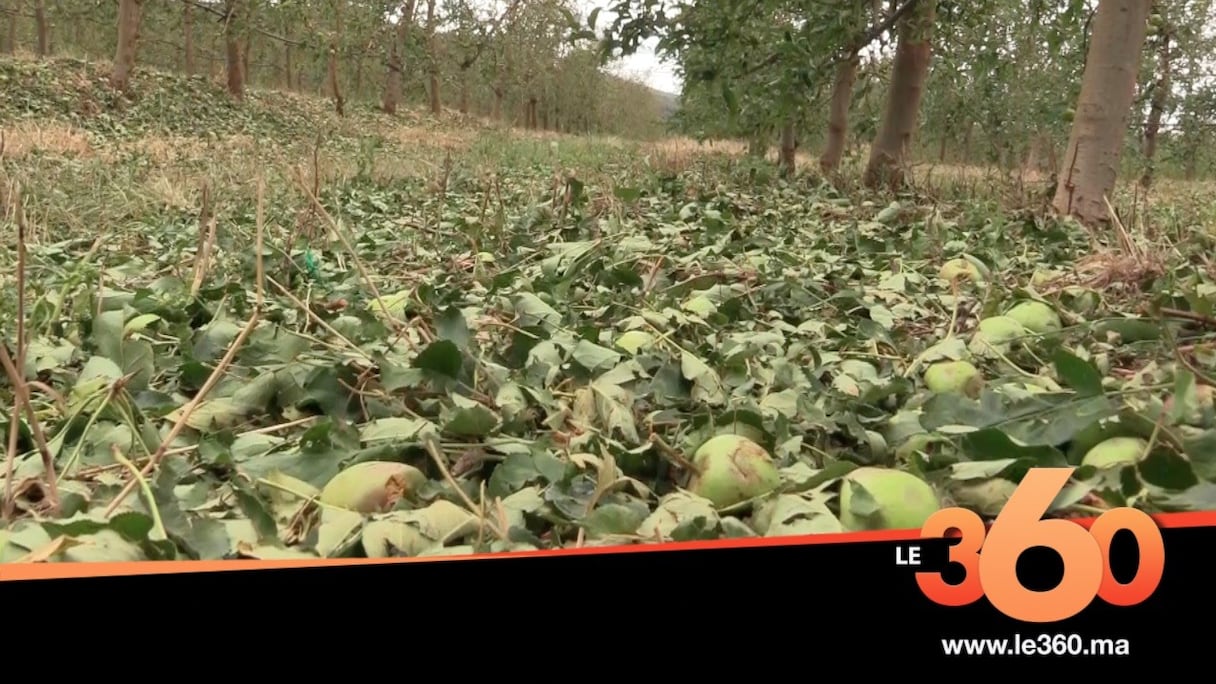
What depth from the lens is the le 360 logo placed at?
1.06m

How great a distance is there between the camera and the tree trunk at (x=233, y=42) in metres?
17.7

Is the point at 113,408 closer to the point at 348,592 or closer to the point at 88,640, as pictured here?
the point at 88,640

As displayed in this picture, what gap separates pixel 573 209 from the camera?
15.5ft

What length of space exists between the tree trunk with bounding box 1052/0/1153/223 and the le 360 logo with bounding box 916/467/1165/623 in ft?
13.3

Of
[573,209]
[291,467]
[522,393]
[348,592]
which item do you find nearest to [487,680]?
[348,592]

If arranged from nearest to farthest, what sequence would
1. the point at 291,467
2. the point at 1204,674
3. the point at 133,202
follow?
the point at 1204,674
the point at 291,467
the point at 133,202

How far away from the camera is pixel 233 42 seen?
1906 cm

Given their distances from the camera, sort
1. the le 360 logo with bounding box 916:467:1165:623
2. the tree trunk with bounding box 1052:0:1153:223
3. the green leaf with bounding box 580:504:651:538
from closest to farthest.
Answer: the le 360 logo with bounding box 916:467:1165:623, the green leaf with bounding box 580:504:651:538, the tree trunk with bounding box 1052:0:1153:223

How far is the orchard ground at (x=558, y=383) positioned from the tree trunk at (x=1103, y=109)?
794mm

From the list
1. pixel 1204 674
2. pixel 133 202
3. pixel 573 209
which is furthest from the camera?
pixel 133 202

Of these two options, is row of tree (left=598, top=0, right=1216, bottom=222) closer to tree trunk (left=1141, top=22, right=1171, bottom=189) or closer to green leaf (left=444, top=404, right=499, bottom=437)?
green leaf (left=444, top=404, right=499, bottom=437)

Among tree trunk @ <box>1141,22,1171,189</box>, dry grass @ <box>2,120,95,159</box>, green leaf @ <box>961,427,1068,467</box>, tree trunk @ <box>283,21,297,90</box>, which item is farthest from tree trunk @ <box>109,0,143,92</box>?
tree trunk @ <box>1141,22,1171,189</box>

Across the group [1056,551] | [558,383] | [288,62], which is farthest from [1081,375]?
[288,62]

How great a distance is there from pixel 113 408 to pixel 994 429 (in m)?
1.64
